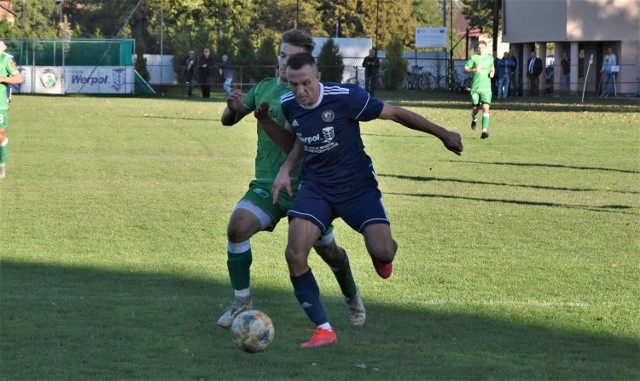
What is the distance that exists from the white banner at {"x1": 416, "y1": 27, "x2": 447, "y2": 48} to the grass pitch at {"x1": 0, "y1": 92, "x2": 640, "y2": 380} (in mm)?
54827

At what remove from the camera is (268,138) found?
25.8ft

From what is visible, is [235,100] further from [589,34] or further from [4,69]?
[589,34]

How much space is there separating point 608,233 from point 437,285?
367cm

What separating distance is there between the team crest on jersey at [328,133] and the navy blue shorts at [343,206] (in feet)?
1.04

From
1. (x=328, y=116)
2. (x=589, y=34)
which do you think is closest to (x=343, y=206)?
(x=328, y=116)

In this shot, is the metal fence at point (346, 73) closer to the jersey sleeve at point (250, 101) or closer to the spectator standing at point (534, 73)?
the spectator standing at point (534, 73)

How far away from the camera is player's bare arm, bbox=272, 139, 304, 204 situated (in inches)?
287

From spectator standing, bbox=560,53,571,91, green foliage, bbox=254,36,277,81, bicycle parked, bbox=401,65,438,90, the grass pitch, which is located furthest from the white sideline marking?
bicycle parked, bbox=401,65,438,90

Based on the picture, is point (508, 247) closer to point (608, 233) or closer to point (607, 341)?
point (608, 233)

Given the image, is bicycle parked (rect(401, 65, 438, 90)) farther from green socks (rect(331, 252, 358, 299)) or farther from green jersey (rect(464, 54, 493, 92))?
green socks (rect(331, 252, 358, 299))

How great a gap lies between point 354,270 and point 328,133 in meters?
2.96

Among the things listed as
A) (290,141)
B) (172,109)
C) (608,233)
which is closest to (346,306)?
(290,141)

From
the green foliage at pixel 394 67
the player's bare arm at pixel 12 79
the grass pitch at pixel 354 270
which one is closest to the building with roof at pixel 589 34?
the green foliage at pixel 394 67

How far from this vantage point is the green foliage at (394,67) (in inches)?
2363
